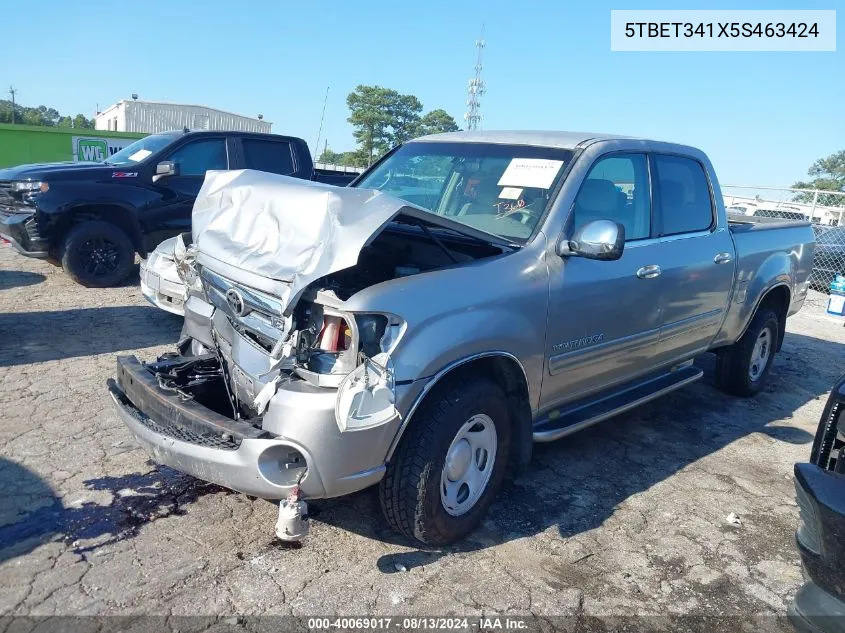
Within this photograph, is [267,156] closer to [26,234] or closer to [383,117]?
[26,234]

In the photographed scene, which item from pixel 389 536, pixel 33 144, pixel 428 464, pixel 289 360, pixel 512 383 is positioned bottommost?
pixel 389 536

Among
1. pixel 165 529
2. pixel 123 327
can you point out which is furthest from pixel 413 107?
pixel 165 529

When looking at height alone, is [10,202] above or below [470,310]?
above

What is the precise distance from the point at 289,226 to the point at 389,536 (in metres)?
1.57

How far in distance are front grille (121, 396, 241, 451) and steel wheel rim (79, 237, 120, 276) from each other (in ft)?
18.0

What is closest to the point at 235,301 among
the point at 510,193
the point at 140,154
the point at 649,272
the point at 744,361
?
the point at 510,193

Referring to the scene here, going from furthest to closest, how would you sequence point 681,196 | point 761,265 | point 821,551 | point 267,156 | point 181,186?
1. point 267,156
2. point 181,186
3. point 761,265
4. point 681,196
5. point 821,551

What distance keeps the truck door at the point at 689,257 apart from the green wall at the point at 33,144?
19716 millimetres

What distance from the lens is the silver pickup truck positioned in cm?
270

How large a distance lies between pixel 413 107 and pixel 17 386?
51002mm

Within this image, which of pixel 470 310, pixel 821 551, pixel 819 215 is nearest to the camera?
pixel 821 551

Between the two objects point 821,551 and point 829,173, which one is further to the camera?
point 829,173

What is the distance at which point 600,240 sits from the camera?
132 inches

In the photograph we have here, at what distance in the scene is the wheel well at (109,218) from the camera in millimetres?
7891
